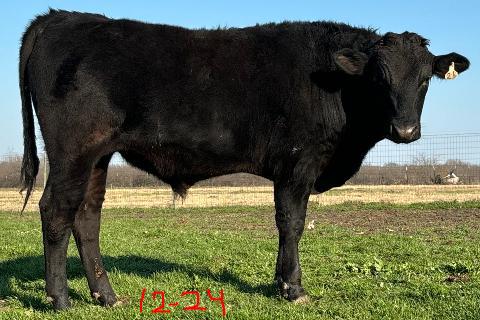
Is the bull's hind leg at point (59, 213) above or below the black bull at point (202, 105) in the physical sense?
below

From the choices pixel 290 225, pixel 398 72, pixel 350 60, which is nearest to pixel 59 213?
pixel 290 225

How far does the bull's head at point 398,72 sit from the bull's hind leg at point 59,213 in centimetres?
296

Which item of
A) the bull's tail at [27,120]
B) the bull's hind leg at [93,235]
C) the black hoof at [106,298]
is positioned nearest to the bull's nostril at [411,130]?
the bull's hind leg at [93,235]

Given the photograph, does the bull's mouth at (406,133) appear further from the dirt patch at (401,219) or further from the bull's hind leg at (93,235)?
the dirt patch at (401,219)

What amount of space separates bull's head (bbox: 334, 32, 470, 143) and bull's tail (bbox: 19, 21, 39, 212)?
3316mm

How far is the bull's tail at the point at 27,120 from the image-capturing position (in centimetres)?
616

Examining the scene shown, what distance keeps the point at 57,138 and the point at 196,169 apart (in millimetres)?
1449

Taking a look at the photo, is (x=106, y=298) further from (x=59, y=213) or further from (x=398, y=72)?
(x=398, y=72)

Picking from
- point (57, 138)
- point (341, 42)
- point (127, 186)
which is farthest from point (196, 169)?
point (127, 186)

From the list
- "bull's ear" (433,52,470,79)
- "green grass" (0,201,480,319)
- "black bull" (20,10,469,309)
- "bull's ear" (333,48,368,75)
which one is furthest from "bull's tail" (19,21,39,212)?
"bull's ear" (433,52,470,79)

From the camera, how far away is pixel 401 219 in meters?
16.9

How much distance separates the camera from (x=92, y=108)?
5.66 meters

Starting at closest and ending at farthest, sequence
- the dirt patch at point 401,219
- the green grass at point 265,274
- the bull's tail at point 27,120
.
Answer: the green grass at point 265,274 → the bull's tail at point 27,120 → the dirt patch at point 401,219

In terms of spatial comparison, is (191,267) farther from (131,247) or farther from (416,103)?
(416,103)
